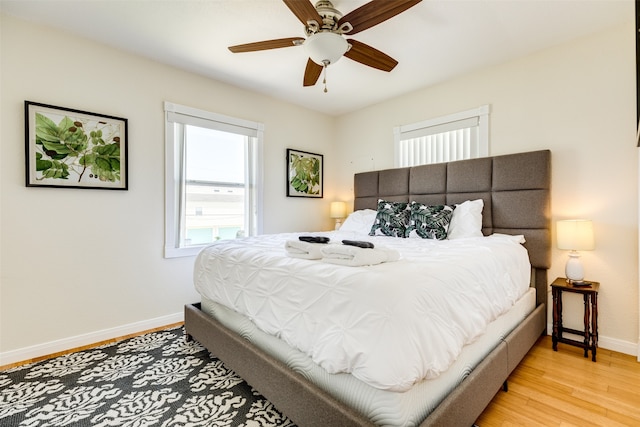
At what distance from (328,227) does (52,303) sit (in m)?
3.28

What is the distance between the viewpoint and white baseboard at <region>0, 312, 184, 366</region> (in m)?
2.25

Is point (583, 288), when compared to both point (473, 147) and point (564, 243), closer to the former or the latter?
point (564, 243)

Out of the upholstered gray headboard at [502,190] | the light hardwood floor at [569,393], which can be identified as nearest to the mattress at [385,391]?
the light hardwood floor at [569,393]

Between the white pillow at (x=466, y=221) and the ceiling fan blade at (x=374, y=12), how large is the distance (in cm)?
183

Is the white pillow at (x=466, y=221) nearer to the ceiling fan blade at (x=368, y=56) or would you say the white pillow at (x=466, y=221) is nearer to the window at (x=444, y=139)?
the window at (x=444, y=139)

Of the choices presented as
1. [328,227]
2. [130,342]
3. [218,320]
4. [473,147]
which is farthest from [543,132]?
[130,342]

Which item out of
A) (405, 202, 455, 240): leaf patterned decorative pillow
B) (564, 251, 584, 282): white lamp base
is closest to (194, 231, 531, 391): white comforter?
(405, 202, 455, 240): leaf patterned decorative pillow

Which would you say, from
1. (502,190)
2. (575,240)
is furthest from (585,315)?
(502,190)

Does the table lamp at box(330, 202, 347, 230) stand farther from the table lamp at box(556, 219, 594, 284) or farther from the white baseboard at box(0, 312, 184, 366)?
the table lamp at box(556, 219, 594, 284)

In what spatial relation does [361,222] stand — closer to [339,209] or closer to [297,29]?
[339,209]

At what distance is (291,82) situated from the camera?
3.42 m

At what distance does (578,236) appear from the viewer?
90.2 inches

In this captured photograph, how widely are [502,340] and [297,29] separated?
2697mm

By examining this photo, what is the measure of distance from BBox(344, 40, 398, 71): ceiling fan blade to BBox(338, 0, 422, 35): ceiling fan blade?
0.17m
